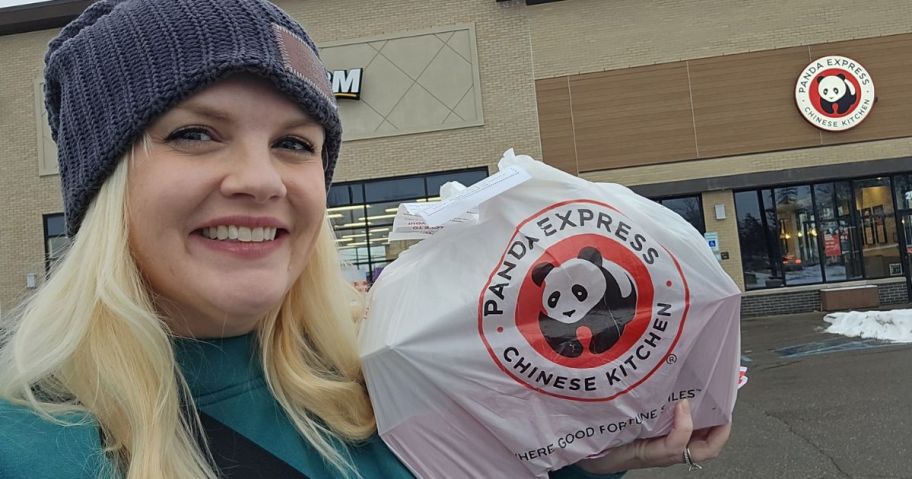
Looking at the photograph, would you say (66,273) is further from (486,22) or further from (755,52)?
(755,52)

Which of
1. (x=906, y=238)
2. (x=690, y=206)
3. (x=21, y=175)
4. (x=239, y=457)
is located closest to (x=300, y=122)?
(x=239, y=457)

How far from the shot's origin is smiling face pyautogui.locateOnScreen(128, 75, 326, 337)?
1069 millimetres

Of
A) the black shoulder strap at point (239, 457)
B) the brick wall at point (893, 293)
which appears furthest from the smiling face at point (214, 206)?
the brick wall at point (893, 293)

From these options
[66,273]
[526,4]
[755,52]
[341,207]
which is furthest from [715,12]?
[66,273]

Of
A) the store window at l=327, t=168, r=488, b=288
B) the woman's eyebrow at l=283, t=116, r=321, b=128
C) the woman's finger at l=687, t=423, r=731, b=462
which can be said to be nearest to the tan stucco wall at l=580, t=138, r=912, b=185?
the store window at l=327, t=168, r=488, b=288

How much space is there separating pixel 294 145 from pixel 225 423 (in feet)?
1.91

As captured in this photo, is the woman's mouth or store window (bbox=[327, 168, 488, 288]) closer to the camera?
the woman's mouth

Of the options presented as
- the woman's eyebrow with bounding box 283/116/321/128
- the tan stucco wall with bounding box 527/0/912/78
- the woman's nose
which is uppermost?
the tan stucco wall with bounding box 527/0/912/78

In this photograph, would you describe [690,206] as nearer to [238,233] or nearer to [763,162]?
[763,162]

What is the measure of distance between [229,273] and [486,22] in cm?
1361

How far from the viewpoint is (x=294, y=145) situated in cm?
124

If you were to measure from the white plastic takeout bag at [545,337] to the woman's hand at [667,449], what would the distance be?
0.12 ft

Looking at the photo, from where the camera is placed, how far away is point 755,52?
13180 mm

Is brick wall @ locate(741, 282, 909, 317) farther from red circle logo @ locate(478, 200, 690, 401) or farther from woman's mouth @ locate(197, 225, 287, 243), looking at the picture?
woman's mouth @ locate(197, 225, 287, 243)
